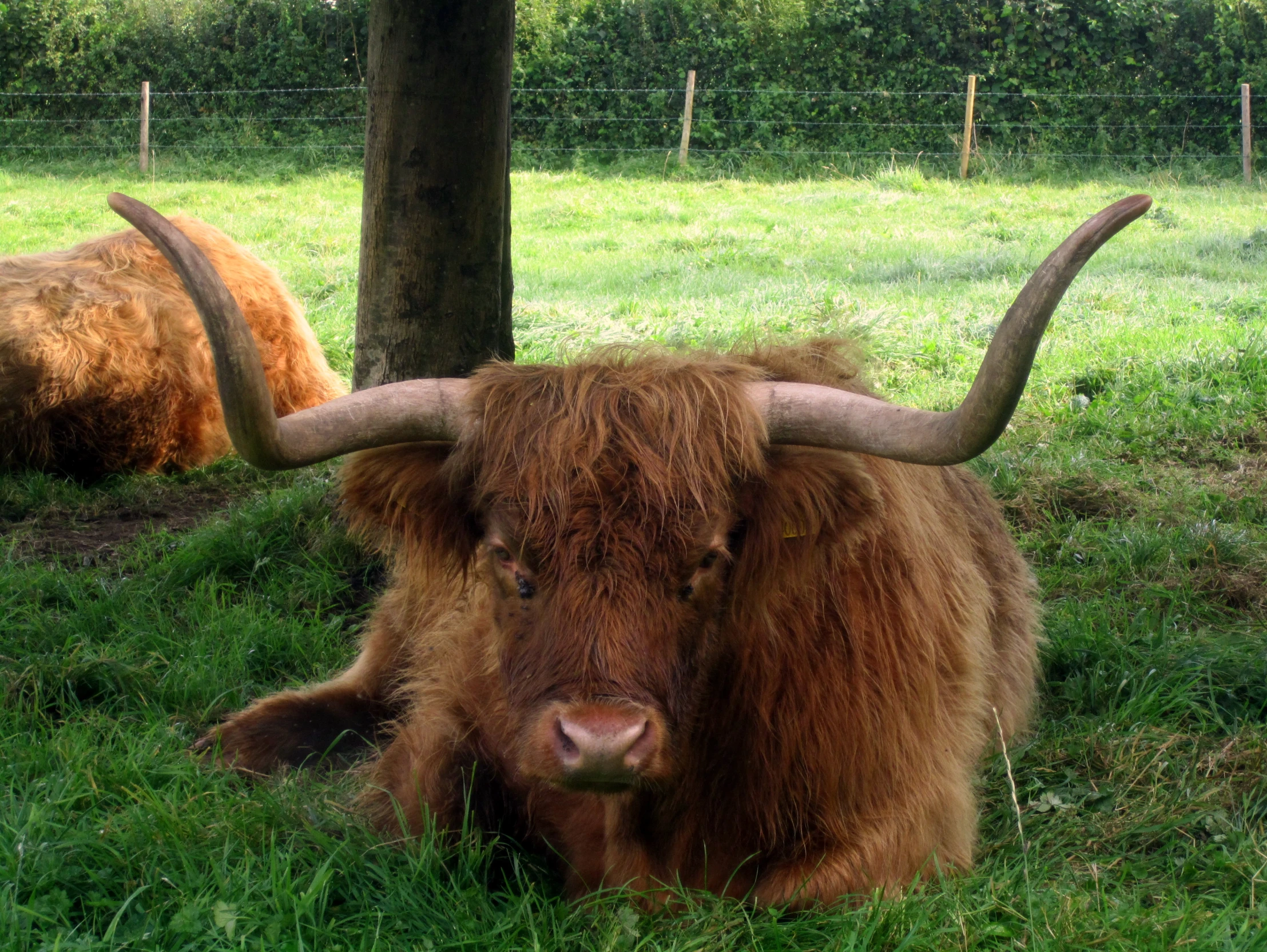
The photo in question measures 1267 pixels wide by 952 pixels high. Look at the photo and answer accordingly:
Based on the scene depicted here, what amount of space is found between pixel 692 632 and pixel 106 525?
3.60 metres

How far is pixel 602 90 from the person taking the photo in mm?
20672

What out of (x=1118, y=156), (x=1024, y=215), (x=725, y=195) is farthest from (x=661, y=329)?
(x=1118, y=156)

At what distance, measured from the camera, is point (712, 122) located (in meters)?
19.6

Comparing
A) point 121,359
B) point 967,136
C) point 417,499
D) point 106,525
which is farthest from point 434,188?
point 967,136

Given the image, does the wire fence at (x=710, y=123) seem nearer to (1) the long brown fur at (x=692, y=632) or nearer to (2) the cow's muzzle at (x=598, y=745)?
(1) the long brown fur at (x=692, y=632)

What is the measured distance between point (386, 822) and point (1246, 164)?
59.1ft

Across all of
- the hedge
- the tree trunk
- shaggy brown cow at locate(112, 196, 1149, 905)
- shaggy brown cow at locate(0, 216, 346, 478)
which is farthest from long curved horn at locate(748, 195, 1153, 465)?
the hedge

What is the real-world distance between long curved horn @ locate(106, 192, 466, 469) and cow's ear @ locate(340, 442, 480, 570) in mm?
106

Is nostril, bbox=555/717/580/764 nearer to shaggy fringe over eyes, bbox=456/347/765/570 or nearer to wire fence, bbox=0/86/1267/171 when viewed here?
shaggy fringe over eyes, bbox=456/347/765/570

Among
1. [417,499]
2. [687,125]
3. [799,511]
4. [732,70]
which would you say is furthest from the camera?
[732,70]

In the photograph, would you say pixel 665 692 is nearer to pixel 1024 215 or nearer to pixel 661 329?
pixel 661 329

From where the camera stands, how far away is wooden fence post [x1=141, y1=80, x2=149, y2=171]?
1802cm

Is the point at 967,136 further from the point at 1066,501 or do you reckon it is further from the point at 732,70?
the point at 1066,501

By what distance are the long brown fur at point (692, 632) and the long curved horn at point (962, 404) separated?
10 cm
